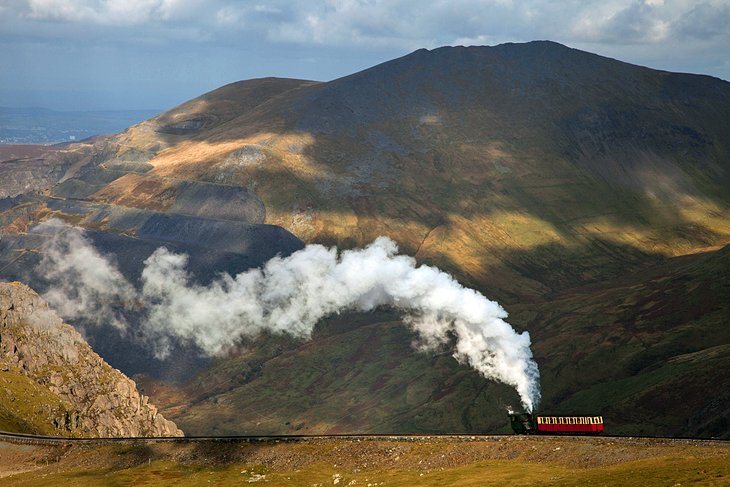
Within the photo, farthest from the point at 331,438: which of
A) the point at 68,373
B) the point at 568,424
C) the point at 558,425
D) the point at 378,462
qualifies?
the point at 68,373

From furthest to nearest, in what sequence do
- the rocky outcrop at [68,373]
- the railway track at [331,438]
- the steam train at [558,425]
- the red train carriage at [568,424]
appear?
the rocky outcrop at [68,373] < the steam train at [558,425] < the red train carriage at [568,424] < the railway track at [331,438]

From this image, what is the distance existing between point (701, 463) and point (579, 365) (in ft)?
423

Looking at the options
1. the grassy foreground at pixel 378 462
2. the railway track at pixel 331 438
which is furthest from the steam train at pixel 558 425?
the grassy foreground at pixel 378 462

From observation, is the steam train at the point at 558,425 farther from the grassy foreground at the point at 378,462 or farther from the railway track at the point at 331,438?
the grassy foreground at the point at 378,462

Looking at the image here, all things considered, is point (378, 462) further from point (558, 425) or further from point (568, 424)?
point (568, 424)

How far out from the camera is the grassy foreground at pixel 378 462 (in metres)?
72.9

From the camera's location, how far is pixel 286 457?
302 ft

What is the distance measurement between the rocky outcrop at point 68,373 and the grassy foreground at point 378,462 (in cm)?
2362

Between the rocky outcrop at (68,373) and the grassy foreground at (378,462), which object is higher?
the rocky outcrop at (68,373)

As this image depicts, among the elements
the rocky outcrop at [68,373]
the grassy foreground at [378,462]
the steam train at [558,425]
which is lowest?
the grassy foreground at [378,462]

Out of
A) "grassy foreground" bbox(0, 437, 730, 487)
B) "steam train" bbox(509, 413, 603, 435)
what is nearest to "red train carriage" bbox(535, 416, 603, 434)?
"steam train" bbox(509, 413, 603, 435)

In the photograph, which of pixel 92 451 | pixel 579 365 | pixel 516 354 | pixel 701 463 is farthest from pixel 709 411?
pixel 92 451

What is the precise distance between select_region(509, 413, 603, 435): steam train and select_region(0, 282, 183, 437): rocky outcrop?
66.3 metres

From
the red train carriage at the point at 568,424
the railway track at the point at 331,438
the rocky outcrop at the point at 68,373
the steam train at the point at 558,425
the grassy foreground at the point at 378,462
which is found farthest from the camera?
the rocky outcrop at the point at 68,373
